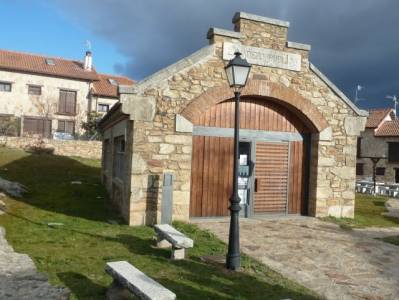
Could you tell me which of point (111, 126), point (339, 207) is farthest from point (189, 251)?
point (111, 126)

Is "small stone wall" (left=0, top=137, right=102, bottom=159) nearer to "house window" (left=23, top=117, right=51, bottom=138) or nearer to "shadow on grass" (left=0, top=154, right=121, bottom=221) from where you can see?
"shadow on grass" (left=0, top=154, right=121, bottom=221)

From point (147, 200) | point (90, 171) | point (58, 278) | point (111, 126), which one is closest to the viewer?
point (58, 278)

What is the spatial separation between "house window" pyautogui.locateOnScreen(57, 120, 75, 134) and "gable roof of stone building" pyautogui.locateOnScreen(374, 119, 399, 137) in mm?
26261

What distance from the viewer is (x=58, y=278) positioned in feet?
18.0

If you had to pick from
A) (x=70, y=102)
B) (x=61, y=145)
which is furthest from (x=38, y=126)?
(x=61, y=145)

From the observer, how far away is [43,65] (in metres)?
35.2

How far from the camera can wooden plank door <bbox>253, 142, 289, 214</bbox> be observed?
1067 centimetres

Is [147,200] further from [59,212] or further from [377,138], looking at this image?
[377,138]

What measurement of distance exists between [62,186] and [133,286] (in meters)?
11.1

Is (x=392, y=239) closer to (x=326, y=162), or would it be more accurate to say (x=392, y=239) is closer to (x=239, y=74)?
(x=326, y=162)

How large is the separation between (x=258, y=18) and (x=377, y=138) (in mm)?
26958

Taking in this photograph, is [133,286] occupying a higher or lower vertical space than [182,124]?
lower

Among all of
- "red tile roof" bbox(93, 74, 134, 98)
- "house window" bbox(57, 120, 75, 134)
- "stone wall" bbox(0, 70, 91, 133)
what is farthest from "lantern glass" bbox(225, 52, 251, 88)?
"house window" bbox(57, 120, 75, 134)

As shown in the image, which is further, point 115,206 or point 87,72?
point 87,72
